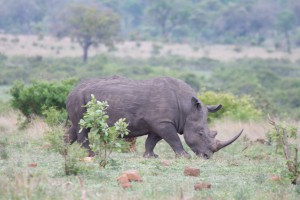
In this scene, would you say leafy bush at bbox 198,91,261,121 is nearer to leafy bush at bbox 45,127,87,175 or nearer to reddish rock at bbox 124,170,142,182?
leafy bush at bbox 45,127,87,175

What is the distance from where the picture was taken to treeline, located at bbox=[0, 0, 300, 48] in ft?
233

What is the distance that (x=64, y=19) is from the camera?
56875 mm

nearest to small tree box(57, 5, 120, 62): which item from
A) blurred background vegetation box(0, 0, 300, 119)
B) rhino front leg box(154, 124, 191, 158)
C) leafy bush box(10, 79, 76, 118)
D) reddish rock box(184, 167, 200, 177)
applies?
blurred background vegetation box(0, 0, 300, 119)

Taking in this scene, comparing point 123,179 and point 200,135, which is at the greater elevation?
point 123,179

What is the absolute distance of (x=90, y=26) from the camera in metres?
52.9

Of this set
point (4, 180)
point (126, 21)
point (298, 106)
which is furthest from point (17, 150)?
point (126, 21)

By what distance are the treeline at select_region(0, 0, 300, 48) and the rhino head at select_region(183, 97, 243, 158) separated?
54.3m

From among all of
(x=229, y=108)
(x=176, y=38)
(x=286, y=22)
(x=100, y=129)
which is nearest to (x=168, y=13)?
(x=176, y=38)

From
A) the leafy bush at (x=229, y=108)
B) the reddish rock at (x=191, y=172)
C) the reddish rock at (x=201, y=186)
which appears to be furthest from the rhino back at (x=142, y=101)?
the leafy bush at (x=229, y=108)

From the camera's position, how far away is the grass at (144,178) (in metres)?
8.63

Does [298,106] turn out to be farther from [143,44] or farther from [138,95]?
[143,44]

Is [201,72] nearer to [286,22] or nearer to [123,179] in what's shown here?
[286,22]

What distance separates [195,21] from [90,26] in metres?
22.7

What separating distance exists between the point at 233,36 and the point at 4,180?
66.5 meters
